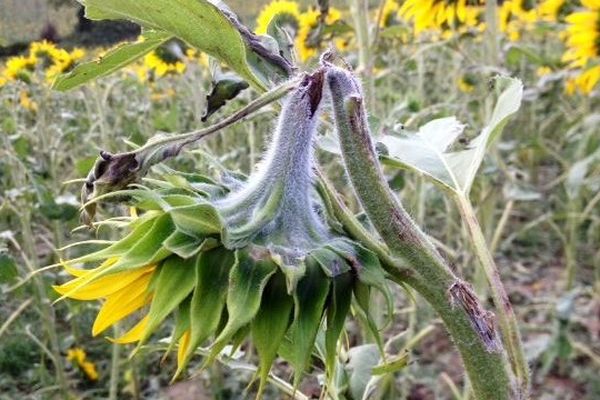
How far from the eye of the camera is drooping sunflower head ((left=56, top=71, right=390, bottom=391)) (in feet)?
1.31

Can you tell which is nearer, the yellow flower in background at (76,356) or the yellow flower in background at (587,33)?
the yellow flower in background at (587,33)

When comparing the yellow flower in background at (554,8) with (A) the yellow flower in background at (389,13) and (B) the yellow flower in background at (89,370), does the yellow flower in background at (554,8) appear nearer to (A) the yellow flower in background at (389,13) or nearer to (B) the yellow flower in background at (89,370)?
(A) the yellow flower in background at (389,13)

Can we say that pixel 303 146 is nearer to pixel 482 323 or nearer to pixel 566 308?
pixel 482 323

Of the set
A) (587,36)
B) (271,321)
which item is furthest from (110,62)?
(587,36)

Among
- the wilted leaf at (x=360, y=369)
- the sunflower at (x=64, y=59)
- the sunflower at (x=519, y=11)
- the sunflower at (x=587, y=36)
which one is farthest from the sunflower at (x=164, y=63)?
the wilted leaf at (x=360, y=369)

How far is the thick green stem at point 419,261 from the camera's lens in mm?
411

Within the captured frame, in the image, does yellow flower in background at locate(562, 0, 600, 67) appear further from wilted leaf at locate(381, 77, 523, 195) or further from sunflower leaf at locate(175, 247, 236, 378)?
sunflower leaf at locate(175, 247, 236, 378)

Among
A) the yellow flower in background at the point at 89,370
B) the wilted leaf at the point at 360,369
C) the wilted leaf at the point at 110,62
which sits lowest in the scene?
the yellow flower in background at the point at 89,370

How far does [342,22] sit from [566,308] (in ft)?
2.39

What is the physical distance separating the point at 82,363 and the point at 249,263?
69.9 inches

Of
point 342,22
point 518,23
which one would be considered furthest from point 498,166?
Result: point 518,23

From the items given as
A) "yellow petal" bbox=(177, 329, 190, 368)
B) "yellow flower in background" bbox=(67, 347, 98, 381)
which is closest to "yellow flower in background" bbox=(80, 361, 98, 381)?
"yellow flower in background" bbox=(67, 347, 98, 381)

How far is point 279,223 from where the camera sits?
432 mm

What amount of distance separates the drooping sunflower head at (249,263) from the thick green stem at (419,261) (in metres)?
0.02
